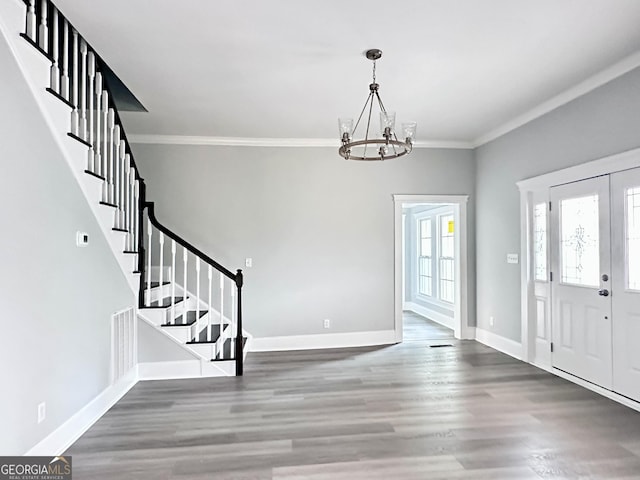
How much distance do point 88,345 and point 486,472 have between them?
299 centimetres

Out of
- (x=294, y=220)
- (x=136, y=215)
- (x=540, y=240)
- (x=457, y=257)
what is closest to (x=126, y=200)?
(x=136, y=215)

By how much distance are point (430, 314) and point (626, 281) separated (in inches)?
179

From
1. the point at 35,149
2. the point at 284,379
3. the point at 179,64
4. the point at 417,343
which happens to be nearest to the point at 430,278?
the point at 417,343

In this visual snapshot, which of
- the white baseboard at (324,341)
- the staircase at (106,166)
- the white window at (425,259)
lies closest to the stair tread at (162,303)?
the staircase at (106,166)

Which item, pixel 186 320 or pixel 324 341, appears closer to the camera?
pixel 186 320

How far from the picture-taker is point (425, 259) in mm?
8492

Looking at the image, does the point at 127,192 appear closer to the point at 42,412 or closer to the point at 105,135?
the point at 105,135

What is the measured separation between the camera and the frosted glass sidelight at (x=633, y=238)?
325 centimetres

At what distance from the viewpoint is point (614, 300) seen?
11.3 ft

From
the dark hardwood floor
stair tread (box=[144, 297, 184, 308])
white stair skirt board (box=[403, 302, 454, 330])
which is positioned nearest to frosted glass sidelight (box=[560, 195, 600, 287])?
the dark hardwood floor

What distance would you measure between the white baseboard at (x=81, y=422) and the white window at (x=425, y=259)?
6071 millimetres

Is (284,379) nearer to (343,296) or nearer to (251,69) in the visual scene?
(343,296)

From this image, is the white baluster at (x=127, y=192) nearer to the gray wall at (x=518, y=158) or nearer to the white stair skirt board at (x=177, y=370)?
the white stair skirt board at (x=177, y=370)

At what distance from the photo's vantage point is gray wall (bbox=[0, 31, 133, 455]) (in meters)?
2.08
